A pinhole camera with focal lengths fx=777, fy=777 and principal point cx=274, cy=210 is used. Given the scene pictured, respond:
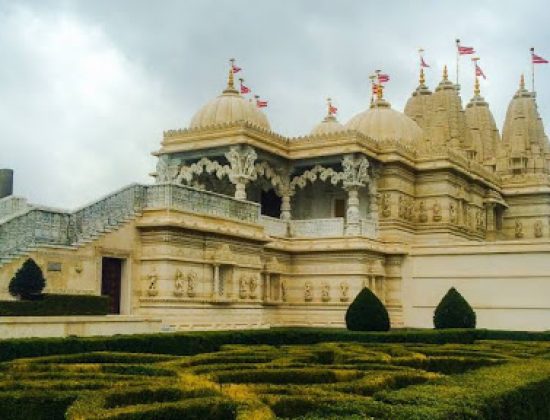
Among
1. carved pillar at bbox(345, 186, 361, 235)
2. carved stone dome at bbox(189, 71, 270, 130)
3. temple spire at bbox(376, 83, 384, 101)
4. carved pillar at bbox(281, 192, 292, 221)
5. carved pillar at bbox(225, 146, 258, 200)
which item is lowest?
carved pillar at bbox(345, 186, 361, 235)

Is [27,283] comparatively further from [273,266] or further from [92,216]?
[273,266]

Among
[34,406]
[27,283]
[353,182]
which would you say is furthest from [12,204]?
[34,406]

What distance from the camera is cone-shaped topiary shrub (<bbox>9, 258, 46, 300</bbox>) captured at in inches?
712

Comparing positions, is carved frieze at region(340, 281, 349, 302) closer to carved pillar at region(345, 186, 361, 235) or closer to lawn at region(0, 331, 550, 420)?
carved pillar at region(345, 186, 361, 235)

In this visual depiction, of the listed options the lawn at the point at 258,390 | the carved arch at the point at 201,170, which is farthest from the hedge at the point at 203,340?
the carved arch at the point at 201,170

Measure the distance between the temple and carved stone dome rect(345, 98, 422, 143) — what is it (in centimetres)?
9

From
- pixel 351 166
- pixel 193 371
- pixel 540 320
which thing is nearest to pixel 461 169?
pixel 351 166

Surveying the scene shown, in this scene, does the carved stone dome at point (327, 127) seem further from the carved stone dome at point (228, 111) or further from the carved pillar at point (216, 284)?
the carved pillar at point (216, 284)

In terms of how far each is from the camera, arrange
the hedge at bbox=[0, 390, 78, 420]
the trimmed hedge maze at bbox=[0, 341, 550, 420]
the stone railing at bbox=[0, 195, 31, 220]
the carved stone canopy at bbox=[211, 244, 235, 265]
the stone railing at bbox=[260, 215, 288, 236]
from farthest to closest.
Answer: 1. the stone railing at bbox=[260, 215, 288, 236]
2. the carved stone canopy at bbox=[211, 244, 235, 265]
3. the stone railing at bbox=[0, 195, 31, 220]
4. the hedge at bbox=[0, 390, 78, 420]
5. the trimmed hedge maze at bbox=[0, 341, 550, 420]

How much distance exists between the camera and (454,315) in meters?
26.9

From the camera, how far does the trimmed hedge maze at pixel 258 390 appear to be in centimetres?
723

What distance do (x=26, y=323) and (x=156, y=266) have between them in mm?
7479

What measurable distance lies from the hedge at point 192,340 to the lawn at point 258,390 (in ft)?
5.62

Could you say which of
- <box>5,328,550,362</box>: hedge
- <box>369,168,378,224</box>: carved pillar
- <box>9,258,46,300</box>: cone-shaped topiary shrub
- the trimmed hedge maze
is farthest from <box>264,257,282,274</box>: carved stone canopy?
the trimmed hedge maze
